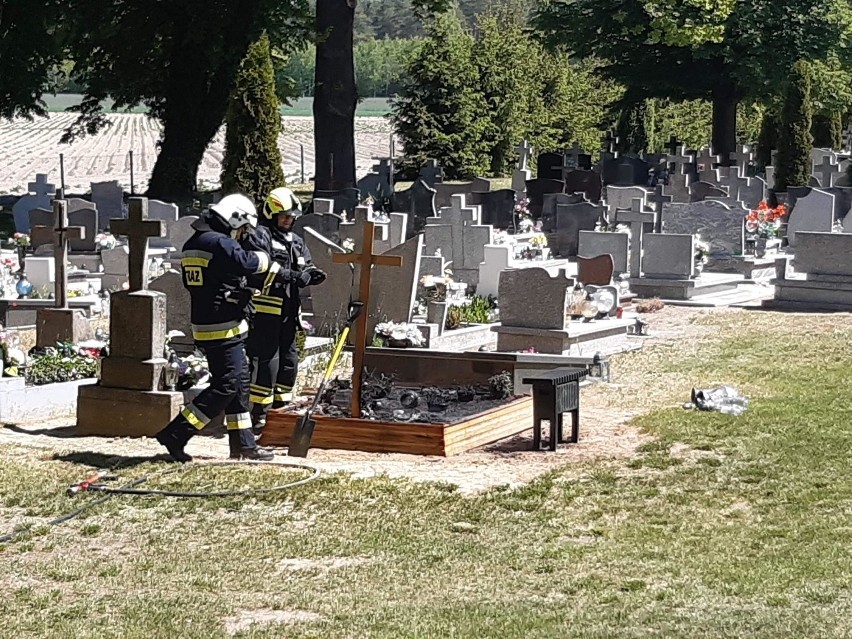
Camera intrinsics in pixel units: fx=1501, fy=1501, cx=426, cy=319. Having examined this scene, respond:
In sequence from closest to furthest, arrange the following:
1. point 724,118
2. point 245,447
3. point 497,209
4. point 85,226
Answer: point 245,447 → point 85,226 → point 497,209 → point 724,118

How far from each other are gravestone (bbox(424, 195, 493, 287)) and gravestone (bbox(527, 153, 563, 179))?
1307 centimetres

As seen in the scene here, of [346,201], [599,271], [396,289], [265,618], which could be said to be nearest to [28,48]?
[346,201]

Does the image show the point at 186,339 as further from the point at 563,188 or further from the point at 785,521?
A: the point at 563,188

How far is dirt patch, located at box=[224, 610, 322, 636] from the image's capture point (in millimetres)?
7047

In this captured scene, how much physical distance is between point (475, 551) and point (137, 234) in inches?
176

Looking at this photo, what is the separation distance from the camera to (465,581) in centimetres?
778

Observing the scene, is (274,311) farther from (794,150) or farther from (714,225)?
(794,150)

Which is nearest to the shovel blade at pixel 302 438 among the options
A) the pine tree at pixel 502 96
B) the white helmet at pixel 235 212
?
the white helmet at pixel 235 212

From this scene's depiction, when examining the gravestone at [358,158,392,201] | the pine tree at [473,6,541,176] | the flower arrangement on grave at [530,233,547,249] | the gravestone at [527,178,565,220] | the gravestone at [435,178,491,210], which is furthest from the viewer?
the pine tree at [473,6,541,176]

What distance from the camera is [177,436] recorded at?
412 inches

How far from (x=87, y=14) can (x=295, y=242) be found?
21.8m

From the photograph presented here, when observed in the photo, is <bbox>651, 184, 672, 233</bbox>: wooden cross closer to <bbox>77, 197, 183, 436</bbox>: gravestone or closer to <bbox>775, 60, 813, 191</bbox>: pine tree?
<bbox>775, 60, 813, 191</bbox>: pine tree

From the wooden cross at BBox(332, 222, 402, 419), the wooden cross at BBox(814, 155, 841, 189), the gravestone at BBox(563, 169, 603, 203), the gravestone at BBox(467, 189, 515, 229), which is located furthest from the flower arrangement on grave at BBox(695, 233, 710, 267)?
the wooden cross at BBox(814, 155, 841, 189)

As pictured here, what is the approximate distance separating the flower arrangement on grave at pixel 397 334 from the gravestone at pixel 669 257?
6752 millimetres
